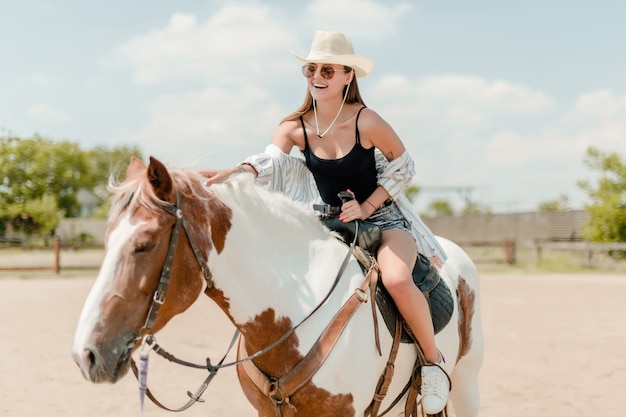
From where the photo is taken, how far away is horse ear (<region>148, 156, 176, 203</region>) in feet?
7.50

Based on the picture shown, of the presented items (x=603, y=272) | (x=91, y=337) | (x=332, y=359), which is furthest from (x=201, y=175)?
(x=603, y=272)

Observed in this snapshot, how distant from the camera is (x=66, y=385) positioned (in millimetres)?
7195

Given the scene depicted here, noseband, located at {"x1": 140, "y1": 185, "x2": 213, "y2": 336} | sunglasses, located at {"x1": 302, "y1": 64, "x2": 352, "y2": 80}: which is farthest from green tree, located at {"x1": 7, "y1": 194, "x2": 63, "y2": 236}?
noseband, located at {"x1": 140, "y1": 185, "x2": 213, "y2": 336}

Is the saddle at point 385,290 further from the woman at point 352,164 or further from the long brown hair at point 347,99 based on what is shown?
the long brown hair at point 347,99

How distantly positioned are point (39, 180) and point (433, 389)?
55.5m

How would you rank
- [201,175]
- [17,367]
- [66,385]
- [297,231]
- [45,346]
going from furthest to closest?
[45,346] < [17,367] < [66,385] < [297,231] < [201,175]

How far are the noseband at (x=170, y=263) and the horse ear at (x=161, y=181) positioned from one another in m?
0.04

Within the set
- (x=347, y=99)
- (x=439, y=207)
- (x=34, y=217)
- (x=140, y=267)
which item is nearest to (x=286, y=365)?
(x=140, y=267)

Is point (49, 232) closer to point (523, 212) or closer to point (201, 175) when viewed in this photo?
point (523, 212)

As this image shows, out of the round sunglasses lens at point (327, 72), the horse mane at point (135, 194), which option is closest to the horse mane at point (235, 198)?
the horse mane at point (135, 194)

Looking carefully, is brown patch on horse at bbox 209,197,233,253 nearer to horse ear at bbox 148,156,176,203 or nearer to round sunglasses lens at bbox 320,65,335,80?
horse ear at bbox 148,156,176,203

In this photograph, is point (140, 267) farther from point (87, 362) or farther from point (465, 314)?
point (465, 314)

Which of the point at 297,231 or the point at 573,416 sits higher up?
the point at 297,231

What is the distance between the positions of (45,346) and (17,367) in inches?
51.4
